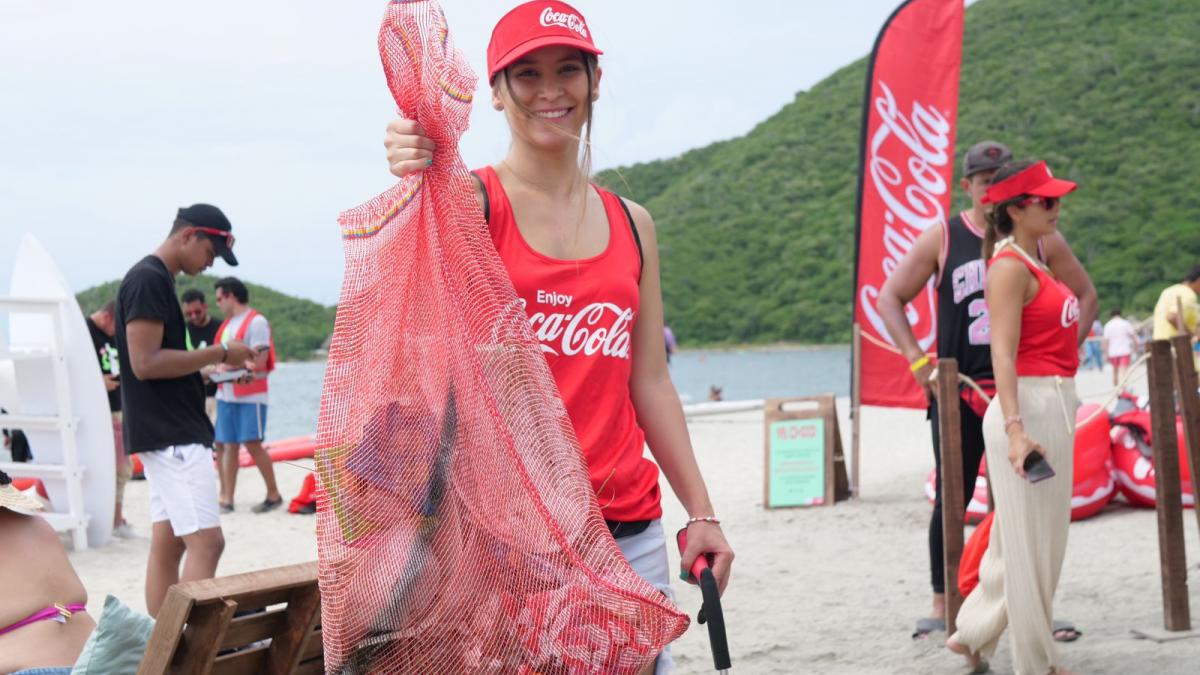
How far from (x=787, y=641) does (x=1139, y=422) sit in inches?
132

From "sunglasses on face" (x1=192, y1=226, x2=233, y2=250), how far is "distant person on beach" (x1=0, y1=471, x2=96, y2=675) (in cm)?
227

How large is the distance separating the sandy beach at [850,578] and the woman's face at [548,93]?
3.39 m

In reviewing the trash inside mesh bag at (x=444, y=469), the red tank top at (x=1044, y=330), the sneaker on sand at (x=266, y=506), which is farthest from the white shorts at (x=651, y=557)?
the sneaker on sand at (x=266, y=506)

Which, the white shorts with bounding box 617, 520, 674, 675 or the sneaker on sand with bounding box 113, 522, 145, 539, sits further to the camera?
the sneaker on sand with bounding box 113, 522, 145, 539

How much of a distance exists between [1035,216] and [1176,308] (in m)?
7.61

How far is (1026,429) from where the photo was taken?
4.45 m

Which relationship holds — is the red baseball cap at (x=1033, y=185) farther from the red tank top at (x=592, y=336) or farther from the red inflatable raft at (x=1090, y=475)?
the red inflatable raft at (x=1090, y=475)

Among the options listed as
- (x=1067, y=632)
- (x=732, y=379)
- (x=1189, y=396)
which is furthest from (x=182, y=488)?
(x=732, y=379)

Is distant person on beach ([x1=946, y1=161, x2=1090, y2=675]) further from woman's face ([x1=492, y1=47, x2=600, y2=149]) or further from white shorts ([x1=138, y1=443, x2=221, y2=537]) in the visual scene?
white shorts ([x1=138, y1=443, x2=221, y2=537])

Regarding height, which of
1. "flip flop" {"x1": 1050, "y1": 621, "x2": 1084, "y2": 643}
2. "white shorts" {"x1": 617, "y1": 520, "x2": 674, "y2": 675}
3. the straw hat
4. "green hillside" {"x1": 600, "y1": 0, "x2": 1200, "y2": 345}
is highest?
"green hillside" {"x1": 600, "y1": 0, "x2": 1200, "y2": 345}

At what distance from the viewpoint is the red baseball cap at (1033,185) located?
14.7 feet

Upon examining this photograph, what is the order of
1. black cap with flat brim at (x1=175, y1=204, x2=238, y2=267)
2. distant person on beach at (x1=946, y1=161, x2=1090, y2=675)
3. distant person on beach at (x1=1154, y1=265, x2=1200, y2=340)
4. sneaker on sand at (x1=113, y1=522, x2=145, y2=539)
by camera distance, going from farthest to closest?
distant person on beach at (x1=1154, y1=265, x2=1200, y2=340), sneaker on sand at (x1=113, y1=522, x2=145, y2=539), black cap with flat brim at (x1=175, y1=204, x2=238, y2=267), distant person on beach at (x1=946, y1=161, x2=1090, y2=675)

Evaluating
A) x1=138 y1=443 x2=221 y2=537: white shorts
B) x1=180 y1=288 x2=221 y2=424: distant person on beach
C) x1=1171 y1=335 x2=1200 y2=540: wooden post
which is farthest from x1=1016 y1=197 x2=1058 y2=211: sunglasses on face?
x1=180 y1=288 x2=221 y2=424: distant person on beach

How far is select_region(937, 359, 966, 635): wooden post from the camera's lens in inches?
192
